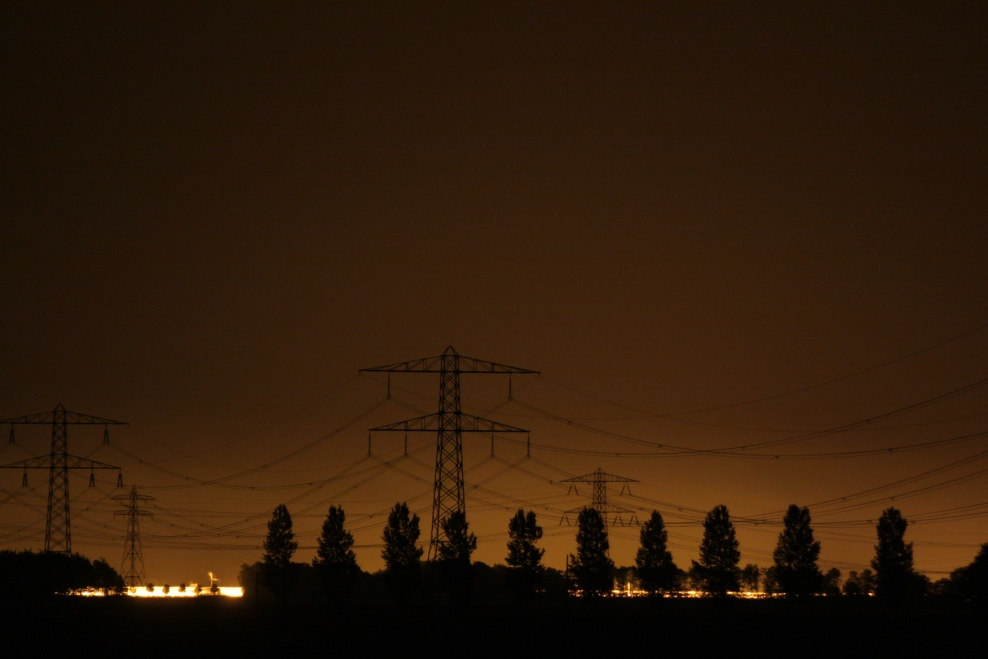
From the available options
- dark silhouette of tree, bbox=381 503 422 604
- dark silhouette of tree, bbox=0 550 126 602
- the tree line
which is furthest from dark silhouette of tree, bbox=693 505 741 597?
dark silhouette of tree, bbox=0 550 126 602

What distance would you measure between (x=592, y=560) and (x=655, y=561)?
1029cm

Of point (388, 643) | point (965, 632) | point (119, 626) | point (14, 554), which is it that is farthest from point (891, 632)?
point (14, 554)

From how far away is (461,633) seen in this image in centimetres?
8506

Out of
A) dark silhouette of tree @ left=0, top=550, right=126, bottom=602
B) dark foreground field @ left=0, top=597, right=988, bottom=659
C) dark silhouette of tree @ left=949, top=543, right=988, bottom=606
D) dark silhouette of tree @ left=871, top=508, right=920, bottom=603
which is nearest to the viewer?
dark foreground field @ left=0, top=597, right=988, bottom=659

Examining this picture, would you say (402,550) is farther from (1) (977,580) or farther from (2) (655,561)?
(1) (977,580)

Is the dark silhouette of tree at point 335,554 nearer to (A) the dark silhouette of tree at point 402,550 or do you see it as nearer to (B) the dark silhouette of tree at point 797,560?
(A) the dark silhouette of tree at point 402,550

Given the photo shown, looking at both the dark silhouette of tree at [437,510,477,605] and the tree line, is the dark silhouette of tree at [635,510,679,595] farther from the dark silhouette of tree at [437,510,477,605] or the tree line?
the dark silhouette of tree at [437,510,477,605]

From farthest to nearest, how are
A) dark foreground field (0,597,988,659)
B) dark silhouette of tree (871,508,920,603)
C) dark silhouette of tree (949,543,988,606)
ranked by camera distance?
1. dark silhouette of tree (871,508,920,603)
2. dark silhouette of tree (949,543,988,606)
3. dark foreground field (0,597,988,659)

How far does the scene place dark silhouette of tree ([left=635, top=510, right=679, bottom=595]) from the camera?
182 meters

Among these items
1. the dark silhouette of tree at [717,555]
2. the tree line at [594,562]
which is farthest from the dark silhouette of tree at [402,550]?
the dark silhouette of tree at [717,555]

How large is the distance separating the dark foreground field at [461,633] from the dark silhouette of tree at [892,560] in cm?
4471

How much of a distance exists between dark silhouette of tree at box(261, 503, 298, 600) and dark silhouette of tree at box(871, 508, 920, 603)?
82101 millimetres

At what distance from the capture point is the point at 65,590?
133875mm

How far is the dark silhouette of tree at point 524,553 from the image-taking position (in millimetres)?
168375
